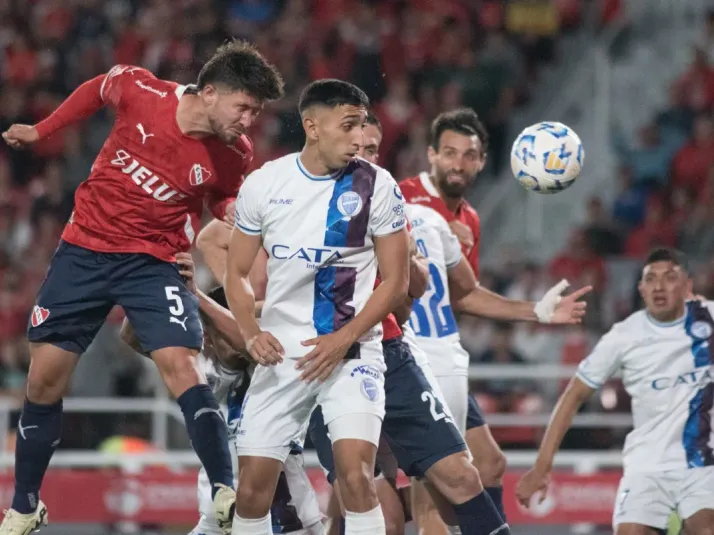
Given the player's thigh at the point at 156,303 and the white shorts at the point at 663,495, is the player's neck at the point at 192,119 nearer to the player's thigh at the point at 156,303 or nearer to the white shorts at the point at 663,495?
the player's thigh at the point at 156,303

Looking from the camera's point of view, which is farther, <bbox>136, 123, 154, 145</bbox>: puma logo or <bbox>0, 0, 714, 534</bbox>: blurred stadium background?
<bbox>0, 0, 714, 534</bbox>: blurred stadium background

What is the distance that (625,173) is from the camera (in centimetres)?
1390

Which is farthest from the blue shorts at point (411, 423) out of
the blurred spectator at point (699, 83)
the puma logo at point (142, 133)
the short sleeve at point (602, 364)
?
the blurred spectator at point (699, 83)

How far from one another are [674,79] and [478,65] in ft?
7.29

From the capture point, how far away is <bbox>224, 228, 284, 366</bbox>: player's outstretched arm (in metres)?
5.54

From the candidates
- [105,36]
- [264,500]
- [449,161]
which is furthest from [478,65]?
[264,500]

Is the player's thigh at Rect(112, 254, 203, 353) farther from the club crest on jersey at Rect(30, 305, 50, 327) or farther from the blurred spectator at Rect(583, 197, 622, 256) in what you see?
the blurred spectator at Rect(583, 197, 622, 256)

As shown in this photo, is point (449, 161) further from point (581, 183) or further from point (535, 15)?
point (535, 15)

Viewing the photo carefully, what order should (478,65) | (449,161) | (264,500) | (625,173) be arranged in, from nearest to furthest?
1. (264,500)
2. (449,161)
3. (625,173)
4. (478,65)

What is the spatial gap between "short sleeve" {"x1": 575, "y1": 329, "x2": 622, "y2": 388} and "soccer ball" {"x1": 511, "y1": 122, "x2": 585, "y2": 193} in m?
0.95

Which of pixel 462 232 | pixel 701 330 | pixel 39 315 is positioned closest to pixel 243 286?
pixel 39 315

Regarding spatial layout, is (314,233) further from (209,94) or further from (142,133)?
(142,133)

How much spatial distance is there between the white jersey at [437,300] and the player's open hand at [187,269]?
1.24 meters

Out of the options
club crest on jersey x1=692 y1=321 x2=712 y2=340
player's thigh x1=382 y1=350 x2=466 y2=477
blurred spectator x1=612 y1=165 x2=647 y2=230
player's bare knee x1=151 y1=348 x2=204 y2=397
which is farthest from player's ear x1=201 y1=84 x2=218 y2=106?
blurred spectator x1=612 y1=165 x2=647 y2=230
